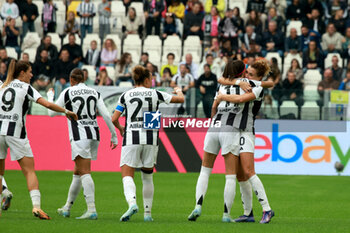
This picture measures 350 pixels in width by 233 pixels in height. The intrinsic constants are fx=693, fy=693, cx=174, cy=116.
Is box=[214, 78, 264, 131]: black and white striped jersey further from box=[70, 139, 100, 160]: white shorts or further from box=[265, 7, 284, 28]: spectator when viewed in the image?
box=[265, 7, 284, 28]: spectator

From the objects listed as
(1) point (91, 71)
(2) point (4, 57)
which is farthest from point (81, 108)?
(2) point (4, 57)

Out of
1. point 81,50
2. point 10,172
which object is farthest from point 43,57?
point 10,172

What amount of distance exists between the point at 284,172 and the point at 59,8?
10.6m

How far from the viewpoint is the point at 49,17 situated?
923 inches

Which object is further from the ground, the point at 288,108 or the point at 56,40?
the point at 56,40

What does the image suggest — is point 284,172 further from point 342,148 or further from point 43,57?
point 43,57

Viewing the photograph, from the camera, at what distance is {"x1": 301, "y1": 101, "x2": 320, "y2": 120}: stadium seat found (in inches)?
682

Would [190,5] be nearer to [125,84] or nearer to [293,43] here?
[293,43]

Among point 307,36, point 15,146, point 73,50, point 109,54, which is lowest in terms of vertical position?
point 15,146

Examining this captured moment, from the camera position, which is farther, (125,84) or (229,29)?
(229,29)

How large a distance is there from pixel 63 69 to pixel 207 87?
4.67 metres

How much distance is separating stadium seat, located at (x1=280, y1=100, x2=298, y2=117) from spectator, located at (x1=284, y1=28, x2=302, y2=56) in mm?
4422


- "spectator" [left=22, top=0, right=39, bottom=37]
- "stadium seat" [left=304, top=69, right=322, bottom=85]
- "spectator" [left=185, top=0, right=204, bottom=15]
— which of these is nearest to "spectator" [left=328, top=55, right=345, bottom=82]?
"stadium seat" [left=304, top=69, right=322, bottom=85]

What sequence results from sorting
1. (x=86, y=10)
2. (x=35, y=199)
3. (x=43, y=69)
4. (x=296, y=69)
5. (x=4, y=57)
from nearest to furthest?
(x=35, y=199) < (x=296, y=69) < (x=43, y=69) < (x=4, y=57) < (x=86, y=10)
